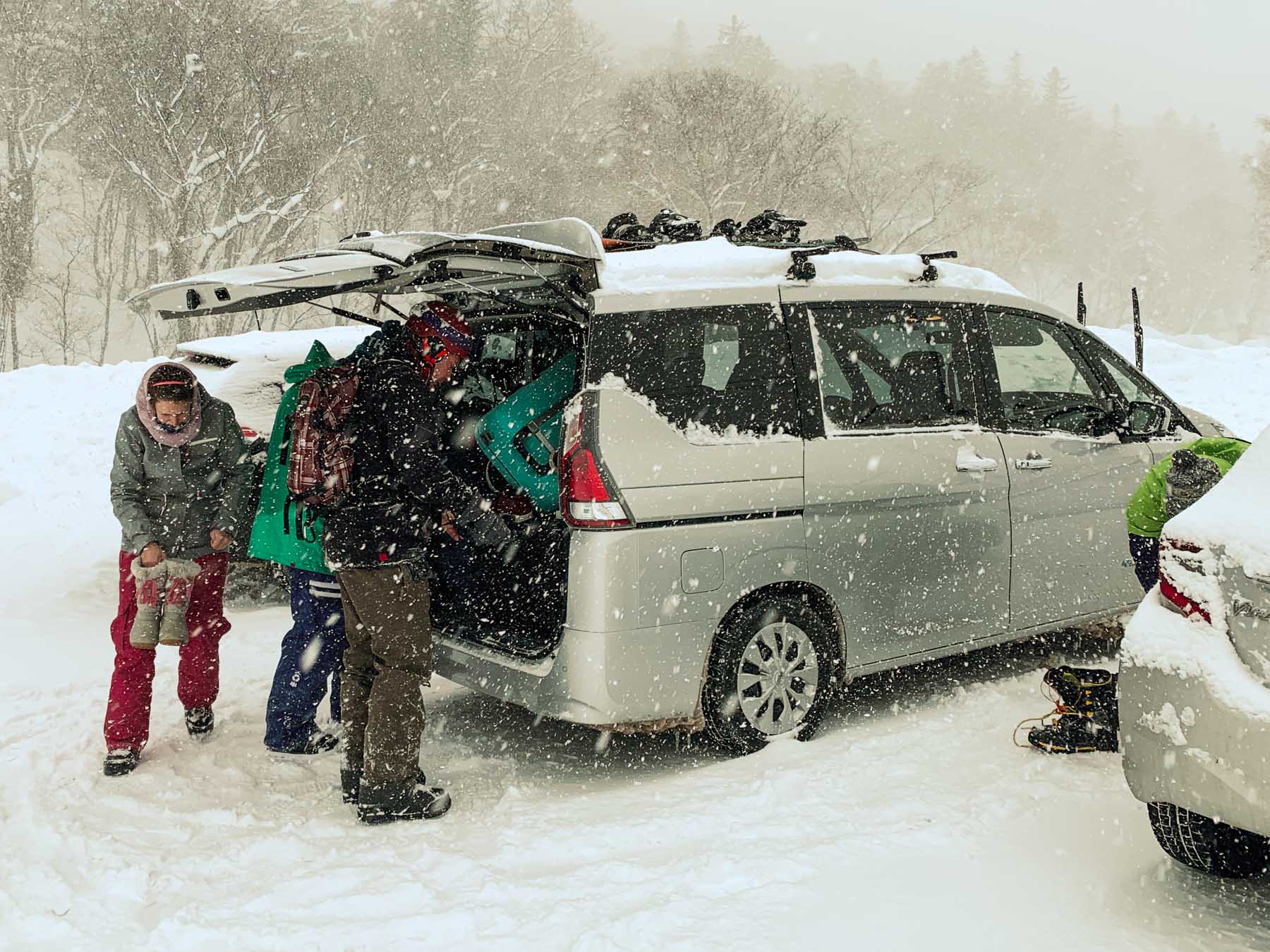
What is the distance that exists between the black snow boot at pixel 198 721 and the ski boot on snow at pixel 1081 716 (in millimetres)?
3804

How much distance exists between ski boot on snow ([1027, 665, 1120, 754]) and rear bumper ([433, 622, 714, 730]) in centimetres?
156

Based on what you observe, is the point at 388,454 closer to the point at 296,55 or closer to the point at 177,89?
the point at 177,89

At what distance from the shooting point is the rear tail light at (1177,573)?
294cm

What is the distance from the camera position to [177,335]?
27531mm

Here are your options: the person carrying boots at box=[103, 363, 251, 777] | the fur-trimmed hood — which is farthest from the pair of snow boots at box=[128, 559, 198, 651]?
the fur-trimmed hood

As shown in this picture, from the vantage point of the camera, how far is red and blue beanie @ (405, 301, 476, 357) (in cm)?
404

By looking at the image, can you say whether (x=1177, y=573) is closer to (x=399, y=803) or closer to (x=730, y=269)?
(x=730, y=269)

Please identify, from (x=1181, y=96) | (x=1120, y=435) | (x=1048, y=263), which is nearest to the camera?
(x=1120, y=435)

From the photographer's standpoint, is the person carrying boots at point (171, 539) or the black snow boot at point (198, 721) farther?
the black snow boot at point (198, 721)

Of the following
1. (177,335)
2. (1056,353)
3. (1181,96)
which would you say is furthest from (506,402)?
(1181,96)

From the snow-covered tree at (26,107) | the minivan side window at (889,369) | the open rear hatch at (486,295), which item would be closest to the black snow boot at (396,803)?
the open rear hatch at (486,295)

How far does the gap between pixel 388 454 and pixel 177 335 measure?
86.7 ft

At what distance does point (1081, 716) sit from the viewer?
448 cm

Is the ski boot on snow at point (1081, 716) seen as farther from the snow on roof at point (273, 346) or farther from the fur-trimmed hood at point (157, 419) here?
the snow on roof at point (273, 346)
